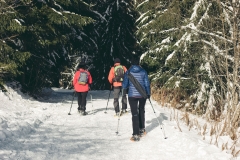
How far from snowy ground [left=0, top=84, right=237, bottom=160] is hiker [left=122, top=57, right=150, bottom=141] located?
0.28 meters

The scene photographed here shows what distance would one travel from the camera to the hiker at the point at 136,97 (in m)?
7.08

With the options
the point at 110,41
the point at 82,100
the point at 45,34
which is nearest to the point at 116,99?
the point at 82,100

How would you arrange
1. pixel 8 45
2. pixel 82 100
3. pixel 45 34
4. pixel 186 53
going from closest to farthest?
pixel 82 100 → pixel 8 45 → pixel 186 53 → pixel 45 34

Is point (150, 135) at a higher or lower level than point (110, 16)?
lower

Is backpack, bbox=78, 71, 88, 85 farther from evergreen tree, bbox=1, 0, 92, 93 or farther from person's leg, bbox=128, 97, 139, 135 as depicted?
person's leg, bbox=128, 97, 139, 135

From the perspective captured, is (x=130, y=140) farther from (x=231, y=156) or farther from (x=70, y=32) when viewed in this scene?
(x=70, y=32)

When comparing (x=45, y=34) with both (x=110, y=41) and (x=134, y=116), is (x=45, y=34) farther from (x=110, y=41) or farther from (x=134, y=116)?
(x=110, y=41)

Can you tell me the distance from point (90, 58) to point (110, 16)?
3.90m

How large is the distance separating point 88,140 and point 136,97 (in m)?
1.56

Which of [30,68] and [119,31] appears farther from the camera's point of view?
[119,31]

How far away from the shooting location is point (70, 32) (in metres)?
14.3

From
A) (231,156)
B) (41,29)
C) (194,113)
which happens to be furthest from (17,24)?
(231,156)

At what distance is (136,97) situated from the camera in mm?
7133

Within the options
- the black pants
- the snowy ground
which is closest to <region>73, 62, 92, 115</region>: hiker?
the black pants
